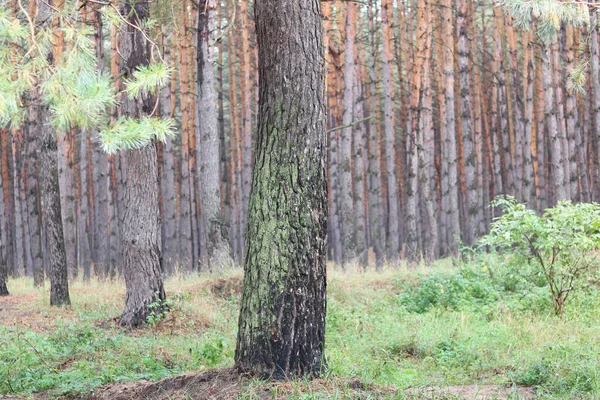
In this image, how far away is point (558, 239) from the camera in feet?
32.5

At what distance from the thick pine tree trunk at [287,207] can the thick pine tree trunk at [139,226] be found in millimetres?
4742

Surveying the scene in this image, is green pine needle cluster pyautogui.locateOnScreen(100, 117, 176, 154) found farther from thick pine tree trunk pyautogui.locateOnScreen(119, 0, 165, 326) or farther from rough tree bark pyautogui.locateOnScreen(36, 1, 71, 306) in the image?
rough tree bark pyautogui.locateOnScreen(36, 1, 71, 306)

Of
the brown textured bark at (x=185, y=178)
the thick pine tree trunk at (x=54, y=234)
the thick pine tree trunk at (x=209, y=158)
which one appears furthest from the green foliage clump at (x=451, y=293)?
the brown textured bark at (x=185, y=178)

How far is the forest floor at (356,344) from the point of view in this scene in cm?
561

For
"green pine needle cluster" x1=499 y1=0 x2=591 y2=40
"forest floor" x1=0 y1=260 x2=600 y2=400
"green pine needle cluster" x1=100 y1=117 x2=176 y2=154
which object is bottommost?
"forest floor" x1=0 y1=260 x2=600 y2=400

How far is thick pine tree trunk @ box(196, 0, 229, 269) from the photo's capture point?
47.8ft

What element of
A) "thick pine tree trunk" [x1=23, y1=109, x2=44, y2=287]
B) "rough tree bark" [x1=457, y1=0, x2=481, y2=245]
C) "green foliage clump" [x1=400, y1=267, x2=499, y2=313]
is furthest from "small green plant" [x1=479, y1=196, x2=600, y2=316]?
"thick pine tree trunk" [x1=23, y1=109, x2=44, y2=287]

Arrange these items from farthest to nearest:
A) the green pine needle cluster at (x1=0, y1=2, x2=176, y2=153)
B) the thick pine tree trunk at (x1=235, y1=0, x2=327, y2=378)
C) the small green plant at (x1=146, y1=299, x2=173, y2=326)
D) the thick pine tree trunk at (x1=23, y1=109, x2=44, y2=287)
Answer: the thick pine tree trunk at (x1=23, y1=109, x2=44, y2=287) → the small green plant at (x1=146, y1=299, x2=173, y2=326) → the green pine needle cluster at (x1=0, y1=2, x2=176, y2=153) → the thick pine tree trunk at (x1=235, y1=0, x2=327, y2=378)

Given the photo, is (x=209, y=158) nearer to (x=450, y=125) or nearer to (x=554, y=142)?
(x=450, y=125)

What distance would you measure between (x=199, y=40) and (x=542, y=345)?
37.0 ft

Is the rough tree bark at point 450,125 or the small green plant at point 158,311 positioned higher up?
the rough tree bark at point 450,125

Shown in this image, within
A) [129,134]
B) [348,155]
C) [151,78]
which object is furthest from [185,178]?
[129,134]

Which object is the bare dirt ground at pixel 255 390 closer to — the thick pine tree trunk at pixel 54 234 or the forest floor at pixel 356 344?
the forest floor at pixel 356 344

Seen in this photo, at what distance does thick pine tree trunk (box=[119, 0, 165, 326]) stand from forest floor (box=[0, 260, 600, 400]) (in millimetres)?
356
